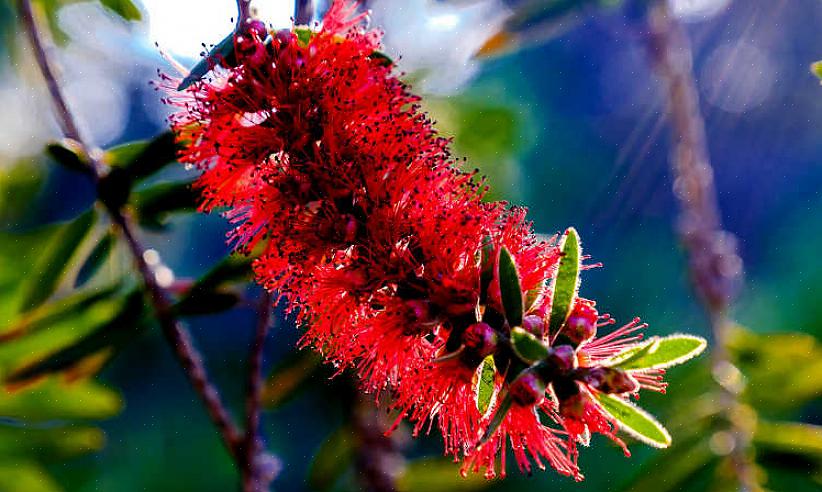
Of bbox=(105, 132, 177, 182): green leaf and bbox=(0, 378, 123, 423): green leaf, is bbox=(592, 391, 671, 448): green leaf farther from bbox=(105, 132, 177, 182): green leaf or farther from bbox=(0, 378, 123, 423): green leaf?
bbox=(0, 378, 123, 423): green leaf

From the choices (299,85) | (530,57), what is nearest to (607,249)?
(530,57)

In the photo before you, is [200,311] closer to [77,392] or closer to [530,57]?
[77,392]

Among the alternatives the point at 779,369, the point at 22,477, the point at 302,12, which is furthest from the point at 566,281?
the point at 22,477

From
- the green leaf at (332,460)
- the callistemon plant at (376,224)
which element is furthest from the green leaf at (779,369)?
the green leaf at (332,460)

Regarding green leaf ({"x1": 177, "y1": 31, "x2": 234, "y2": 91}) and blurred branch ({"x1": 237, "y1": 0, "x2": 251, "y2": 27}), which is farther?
blurred branch ({"x1": 237, "y1": 0, "x2": 251, "y2": 27})

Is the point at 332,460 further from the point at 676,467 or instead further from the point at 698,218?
the point at 698,218

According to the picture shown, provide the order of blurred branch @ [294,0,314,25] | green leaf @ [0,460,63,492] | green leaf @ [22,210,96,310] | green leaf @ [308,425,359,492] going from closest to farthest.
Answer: blurred branch @ [294,0,314,25], green leaf @ [22,210,96,310], green leaf @ [0,460,63,492], green leaf @ [308,425,359,492]

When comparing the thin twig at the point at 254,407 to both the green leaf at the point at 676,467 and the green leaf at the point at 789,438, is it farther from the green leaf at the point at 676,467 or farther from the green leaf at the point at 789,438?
the green leaf at the point at 789,438

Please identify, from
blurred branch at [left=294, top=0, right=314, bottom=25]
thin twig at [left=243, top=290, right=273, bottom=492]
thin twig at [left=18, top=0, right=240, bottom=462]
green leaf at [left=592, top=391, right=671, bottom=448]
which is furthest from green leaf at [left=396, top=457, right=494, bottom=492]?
blurred branch at [left=294, top=0, right=314, bottom=25]
